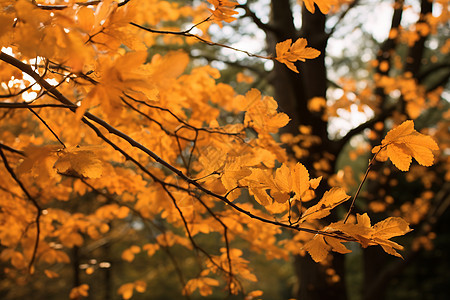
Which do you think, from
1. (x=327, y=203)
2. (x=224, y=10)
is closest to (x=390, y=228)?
(x=327, y=203)

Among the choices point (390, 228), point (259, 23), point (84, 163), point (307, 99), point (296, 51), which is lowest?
point (390, 228)

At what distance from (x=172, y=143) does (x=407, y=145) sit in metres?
1.10

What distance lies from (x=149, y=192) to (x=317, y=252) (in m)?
1.20

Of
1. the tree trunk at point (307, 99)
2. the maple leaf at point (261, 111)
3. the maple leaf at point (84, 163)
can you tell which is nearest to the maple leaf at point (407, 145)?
the maple leaf at point (261, 111)

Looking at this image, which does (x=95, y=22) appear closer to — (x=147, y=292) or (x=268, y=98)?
(x=268, y=98)

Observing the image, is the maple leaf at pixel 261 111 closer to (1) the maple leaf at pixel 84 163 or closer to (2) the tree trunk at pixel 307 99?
(1) the maple leaf at pixel 84 163

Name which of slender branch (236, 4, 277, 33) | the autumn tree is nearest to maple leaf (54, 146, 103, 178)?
the autumn tree

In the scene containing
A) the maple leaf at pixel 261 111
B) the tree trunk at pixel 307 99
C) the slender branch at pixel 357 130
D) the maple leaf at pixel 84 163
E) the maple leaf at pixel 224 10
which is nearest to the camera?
the maple leaf at pixel 84 163

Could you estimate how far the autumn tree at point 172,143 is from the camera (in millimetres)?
756

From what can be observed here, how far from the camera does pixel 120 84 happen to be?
0.64m

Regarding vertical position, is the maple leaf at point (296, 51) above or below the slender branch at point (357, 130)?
below

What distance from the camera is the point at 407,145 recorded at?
2.95ft

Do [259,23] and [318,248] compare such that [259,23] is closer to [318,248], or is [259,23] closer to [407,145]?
[407,145]

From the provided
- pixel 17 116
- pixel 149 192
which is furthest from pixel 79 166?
pixel 17 116
